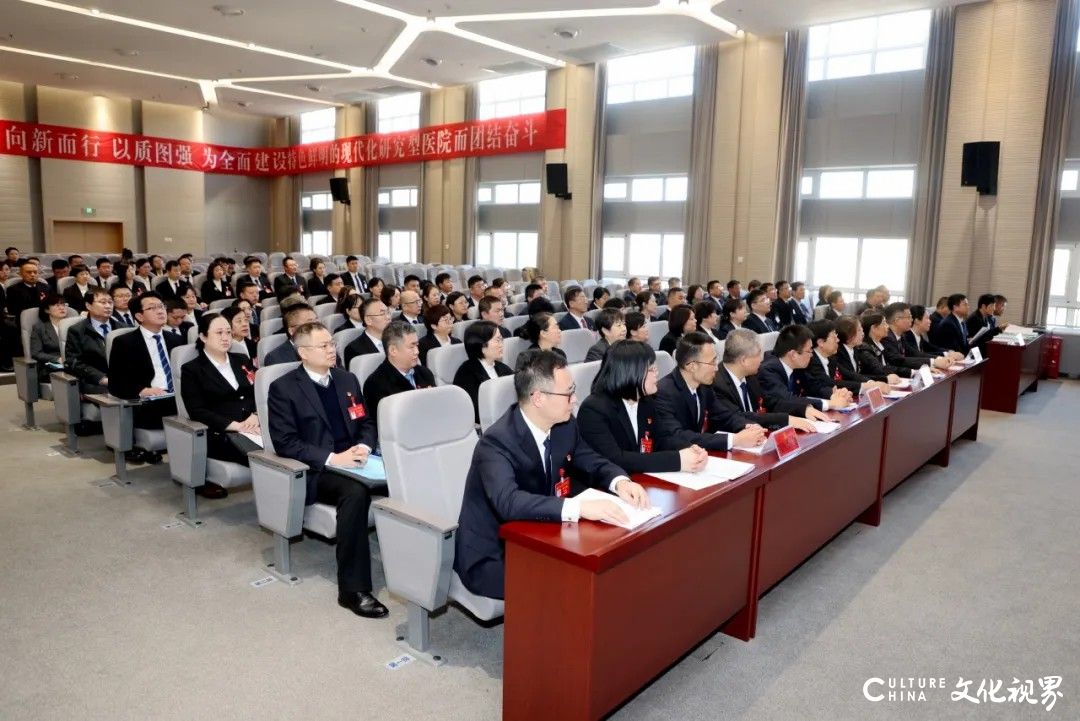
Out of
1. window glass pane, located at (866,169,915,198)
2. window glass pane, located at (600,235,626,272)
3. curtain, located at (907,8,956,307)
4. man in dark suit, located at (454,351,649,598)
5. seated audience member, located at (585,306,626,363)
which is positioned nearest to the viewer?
man in dark suit, located at (454,351,649,598)

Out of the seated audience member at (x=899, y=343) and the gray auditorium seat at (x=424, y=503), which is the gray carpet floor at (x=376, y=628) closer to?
the gray auditorium seat at (x=424, y=503)

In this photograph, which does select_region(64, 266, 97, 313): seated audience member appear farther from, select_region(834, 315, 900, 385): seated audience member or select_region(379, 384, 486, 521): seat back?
select_region(834, 315, 900, 385): seated audience member

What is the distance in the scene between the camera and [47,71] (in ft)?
48.5

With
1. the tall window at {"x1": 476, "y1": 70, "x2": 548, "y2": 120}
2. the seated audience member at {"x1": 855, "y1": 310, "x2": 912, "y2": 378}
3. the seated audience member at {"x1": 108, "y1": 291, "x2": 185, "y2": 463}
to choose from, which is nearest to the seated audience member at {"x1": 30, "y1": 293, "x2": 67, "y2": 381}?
the seated audience member at {"x1": 108, "y1": 291, "x2": 185, "y2": 463}

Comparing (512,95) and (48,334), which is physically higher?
(512,95)

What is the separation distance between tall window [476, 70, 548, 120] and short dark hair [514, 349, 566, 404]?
13243 millimetres

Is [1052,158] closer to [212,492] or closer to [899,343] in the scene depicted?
[899,343]

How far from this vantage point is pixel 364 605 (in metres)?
3.06

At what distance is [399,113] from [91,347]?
13912mm

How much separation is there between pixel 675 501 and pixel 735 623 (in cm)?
87

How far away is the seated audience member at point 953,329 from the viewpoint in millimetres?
7668

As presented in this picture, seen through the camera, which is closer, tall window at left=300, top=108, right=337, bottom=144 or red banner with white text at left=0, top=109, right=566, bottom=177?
red banner with white text at left=0, top=109, right=566, bottom=177

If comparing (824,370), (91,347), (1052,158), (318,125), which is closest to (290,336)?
(91,347)

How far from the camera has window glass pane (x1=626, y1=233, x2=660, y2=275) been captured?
13.7 meters
